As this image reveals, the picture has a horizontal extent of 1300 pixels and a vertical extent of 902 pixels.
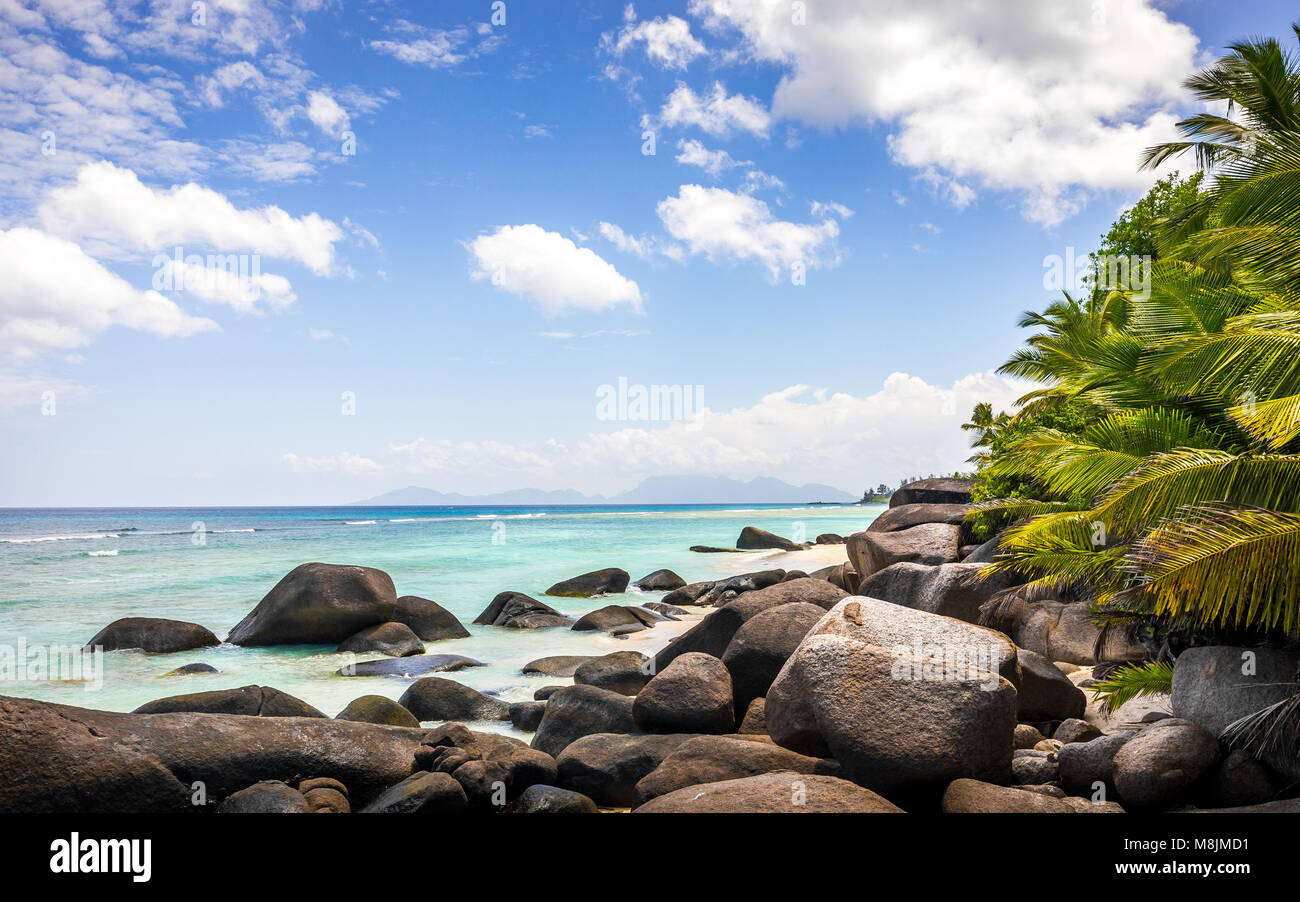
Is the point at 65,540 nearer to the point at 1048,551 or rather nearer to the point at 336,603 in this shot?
the point at 336,603

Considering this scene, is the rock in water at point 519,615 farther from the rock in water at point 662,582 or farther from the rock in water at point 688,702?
the rock in water at point 688,702

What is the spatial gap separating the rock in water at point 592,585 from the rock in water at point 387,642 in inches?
324

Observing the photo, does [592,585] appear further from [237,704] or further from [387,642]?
[237,704]

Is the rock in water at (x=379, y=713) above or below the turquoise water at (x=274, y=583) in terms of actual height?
above

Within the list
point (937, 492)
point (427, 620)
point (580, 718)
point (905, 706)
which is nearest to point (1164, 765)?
point (905, 706)

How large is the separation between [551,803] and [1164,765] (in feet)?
14.4

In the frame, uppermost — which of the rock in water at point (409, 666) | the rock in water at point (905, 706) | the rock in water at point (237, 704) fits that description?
the rock in water at point (905, 706)

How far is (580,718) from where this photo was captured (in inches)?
307

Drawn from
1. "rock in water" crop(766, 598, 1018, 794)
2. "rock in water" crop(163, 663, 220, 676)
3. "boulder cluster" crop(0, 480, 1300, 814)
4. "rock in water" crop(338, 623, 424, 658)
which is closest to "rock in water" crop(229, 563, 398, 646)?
"rock in water" crop(338, 623, 424, 658)

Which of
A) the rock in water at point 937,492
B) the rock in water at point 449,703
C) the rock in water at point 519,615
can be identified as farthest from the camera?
the rock in water at point 937,492

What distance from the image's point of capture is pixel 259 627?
1384cm

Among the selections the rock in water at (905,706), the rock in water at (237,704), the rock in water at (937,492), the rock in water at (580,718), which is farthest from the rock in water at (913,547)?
the rock in water at (237,704)

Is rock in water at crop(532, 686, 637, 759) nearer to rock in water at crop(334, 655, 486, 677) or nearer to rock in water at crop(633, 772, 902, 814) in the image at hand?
rock in water at crop(633, 772, 902, 814)

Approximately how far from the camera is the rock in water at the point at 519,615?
16266 mm
